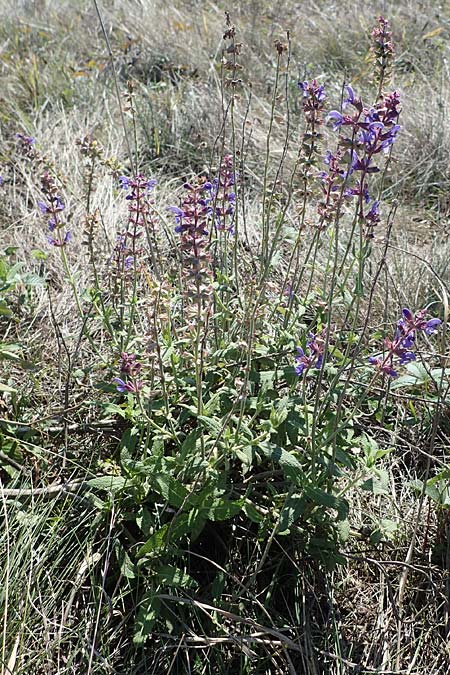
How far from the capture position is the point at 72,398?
2445 millimetres

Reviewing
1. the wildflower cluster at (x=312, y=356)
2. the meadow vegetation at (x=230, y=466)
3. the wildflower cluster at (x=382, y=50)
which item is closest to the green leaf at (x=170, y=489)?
the meadow vegetation at (x=230, y=466)

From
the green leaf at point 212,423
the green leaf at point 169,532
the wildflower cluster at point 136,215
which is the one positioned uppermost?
the wildflower cluster at point 136,215

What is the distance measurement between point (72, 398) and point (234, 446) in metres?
0.85

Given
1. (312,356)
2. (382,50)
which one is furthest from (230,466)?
(382,50)

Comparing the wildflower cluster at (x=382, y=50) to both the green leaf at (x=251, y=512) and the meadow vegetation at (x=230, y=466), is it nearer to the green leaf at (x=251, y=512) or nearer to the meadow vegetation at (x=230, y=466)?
the meadow vegetation at (x=230, y=466)

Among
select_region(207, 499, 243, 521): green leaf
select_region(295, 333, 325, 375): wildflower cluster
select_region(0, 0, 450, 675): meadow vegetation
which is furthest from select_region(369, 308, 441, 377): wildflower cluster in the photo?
select_region(207, 499, 243, 521): green leaf

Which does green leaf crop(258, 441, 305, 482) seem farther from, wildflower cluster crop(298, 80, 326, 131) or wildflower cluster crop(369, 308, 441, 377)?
wildflower cluster crop(298, 80, 326, 131)

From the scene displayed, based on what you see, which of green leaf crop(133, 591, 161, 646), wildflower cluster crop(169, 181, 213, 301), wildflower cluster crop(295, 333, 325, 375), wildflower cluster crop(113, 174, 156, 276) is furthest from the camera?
wildflower cluster crop(113, 174, 156, 276)

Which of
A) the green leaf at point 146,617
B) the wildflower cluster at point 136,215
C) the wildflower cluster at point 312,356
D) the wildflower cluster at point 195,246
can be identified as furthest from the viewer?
the wildflower cluster at point 136,215

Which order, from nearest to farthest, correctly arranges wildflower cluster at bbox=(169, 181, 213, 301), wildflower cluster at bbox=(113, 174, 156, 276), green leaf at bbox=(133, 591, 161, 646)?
wildflower cluster at bbox=(169, 181, 213, 301) → green leaf at bbox=(133, 591, 161, 646) → wildflower cluster at bbox=(113, 174, 156, 276)

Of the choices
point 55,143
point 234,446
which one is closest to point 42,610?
point 234,446

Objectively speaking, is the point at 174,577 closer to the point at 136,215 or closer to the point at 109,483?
the point at 109,483

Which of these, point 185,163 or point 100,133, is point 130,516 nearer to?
point 185,163

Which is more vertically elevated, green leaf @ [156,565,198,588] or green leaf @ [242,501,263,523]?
green leaf @ [242,501,263,523]
